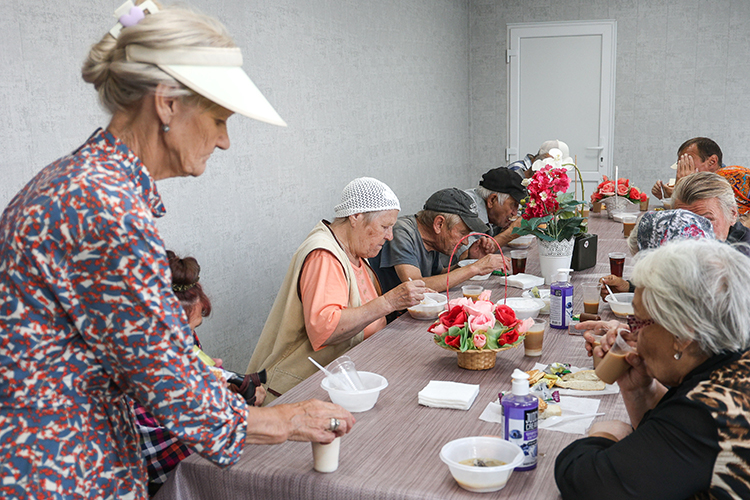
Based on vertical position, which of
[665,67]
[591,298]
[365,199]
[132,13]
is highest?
[665,67]

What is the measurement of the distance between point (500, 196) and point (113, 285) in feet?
11.4

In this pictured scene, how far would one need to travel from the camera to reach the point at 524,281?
300 centimetres

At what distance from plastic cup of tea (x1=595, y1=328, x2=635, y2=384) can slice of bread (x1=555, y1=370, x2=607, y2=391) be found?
1.16 ft

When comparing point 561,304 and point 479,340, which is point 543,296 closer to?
point 561,304

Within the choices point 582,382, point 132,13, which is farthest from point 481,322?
point 132,13

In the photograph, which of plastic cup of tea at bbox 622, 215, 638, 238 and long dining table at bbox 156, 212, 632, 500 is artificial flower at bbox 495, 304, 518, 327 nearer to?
long dining table at bbox 156, 212, 632, 500

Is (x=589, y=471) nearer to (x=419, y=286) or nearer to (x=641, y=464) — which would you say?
(x=641, y=464)

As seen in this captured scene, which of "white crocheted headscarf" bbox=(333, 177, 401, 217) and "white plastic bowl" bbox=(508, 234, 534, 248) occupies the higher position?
"white crocheted headscarf" bbox=(333, 177, 401, 217)

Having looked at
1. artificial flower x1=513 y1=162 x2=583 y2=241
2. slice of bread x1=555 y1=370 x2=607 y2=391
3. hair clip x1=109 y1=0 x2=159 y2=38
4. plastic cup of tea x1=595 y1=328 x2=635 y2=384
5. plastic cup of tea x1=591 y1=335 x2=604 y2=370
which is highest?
hair clip x1=109 y1=0 x2=159 y2=38

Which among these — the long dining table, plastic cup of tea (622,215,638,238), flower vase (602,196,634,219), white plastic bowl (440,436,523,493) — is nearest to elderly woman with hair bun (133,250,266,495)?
the long dining table

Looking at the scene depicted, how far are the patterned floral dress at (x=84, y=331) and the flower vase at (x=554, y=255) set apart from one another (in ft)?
7.27

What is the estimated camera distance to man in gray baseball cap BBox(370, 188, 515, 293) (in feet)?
9.84

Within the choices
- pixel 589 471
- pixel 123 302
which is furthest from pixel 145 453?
pixel 589 471

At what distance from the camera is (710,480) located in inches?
41.8
